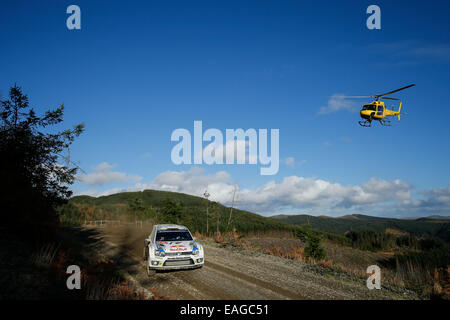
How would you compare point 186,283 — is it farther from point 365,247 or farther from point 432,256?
point 365,247

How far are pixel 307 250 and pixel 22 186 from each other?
771 inches

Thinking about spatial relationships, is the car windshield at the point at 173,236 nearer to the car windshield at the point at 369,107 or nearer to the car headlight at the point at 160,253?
the car headlight at the point at 160,253

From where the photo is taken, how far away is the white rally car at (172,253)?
29.6 feet

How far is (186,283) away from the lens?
8031mm

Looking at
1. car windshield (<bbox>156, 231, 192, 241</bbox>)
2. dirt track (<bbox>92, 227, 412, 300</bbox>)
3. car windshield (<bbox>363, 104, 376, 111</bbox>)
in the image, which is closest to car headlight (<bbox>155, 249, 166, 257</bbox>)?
dirt track (<bbox>92, 227, 412, 300</bbox>)

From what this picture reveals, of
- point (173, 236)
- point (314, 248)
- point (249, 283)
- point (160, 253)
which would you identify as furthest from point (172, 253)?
point (314, 248)

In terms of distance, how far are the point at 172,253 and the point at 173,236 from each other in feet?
4.20

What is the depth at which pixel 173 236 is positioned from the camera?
1045 cm

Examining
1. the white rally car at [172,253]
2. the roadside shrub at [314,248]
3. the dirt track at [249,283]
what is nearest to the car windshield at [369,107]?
the roadside shrub at [314,248]

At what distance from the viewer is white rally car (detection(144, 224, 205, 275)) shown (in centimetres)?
901

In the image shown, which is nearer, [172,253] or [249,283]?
[249,283]

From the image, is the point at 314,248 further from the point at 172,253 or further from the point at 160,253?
the point at 160,253

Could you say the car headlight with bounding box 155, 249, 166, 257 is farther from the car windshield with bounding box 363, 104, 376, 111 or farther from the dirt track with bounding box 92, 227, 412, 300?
the car windshield with bounding box 363, 104, 376, 111
